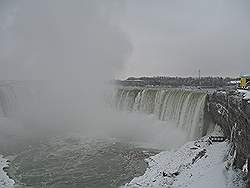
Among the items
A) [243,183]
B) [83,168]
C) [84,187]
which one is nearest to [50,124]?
[83,168]

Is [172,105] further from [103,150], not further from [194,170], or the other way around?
[194,170]

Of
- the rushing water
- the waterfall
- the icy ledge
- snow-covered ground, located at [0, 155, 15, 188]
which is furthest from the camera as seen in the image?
the waterfall

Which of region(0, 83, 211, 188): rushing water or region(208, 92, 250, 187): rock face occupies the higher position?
region(208, 92, 250, 187): rock face

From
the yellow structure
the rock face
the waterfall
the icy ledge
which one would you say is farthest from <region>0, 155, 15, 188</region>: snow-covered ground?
the yellow structure

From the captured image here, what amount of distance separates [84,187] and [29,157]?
726cm

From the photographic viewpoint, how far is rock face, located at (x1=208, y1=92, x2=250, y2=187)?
41.2 feet

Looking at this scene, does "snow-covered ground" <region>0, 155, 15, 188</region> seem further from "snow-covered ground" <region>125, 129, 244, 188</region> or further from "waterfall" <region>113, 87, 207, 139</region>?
"waterfall" <region>113, 87, 207, 139</region>

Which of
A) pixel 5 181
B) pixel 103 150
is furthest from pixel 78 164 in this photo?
pixel 5 181

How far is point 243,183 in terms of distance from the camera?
1272 centimetres

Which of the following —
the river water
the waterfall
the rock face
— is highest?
the rock face

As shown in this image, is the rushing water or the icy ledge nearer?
the icy ledge

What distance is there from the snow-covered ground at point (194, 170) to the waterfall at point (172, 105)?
13.8ft

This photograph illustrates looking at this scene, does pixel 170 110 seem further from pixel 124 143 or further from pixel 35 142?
pixel 35 142

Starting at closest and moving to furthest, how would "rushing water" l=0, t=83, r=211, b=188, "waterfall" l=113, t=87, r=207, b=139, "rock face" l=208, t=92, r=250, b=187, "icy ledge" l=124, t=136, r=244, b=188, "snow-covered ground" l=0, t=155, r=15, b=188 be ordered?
"rock face" l=208, t=92, r=250, b=187 → "icy ledge" l=124, t=136, r=244, b=188 → "snow-covered ground" l=0, t=155, r=15, b=188 → "rushing water" l=0, t=83, r=211, b=188 → "waterfall" l=113, t=87, r=207, b=139
